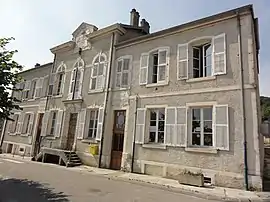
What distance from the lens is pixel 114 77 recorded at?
13016 mm

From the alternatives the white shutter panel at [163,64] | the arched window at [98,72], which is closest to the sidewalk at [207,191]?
the white shutter panel at [163,64]

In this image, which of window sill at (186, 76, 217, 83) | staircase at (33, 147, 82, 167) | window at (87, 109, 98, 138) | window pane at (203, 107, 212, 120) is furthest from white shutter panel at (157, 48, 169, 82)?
staircase at (33, 147, 82, 167)

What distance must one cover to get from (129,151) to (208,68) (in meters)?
5.56

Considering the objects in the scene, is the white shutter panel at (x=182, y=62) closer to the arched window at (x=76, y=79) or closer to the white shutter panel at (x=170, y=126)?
the white shutter panel at (x=170, y=126)

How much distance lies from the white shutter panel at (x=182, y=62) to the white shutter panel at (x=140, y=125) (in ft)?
8.27

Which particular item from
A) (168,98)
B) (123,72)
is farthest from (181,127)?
(123,72)

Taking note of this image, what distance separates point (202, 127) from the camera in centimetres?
929

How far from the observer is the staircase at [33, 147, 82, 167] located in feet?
41.4

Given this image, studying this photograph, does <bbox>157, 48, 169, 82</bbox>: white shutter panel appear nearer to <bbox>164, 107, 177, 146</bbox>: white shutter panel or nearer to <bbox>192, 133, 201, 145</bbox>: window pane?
<bbox>164, 107, 177, 146</bbox>: white shutter panel

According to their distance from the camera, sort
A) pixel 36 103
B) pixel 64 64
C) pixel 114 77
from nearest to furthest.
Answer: pixel 114 77 < pixel 64 64 < pixel 36 103

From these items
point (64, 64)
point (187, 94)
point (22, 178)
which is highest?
point (64, 64)

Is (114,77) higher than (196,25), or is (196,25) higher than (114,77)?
(196,25)

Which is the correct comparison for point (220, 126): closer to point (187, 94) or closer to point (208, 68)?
point (187, 94)

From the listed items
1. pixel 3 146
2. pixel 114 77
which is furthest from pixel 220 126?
pixel 3 146
